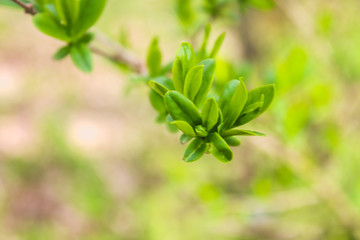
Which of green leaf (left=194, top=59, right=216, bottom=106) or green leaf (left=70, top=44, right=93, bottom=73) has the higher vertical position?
green leaf (left=70, top=44, right=93, bottom=73)

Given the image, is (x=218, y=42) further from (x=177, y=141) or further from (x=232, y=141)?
(x=177, y=141)

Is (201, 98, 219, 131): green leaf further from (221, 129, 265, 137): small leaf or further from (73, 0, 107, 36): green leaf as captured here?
(73, 0, 107, 36): green leaf

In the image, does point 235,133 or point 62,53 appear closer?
point 235,133

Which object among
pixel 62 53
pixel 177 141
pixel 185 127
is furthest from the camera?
pixel 177 141

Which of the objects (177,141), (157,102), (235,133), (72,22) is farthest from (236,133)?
(177,141)

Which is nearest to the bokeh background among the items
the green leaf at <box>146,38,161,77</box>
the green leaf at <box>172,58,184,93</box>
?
the green leaf at <box>146,38,161,77</box>

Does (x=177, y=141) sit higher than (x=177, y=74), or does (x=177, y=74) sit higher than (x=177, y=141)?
(x=177, y=141)
